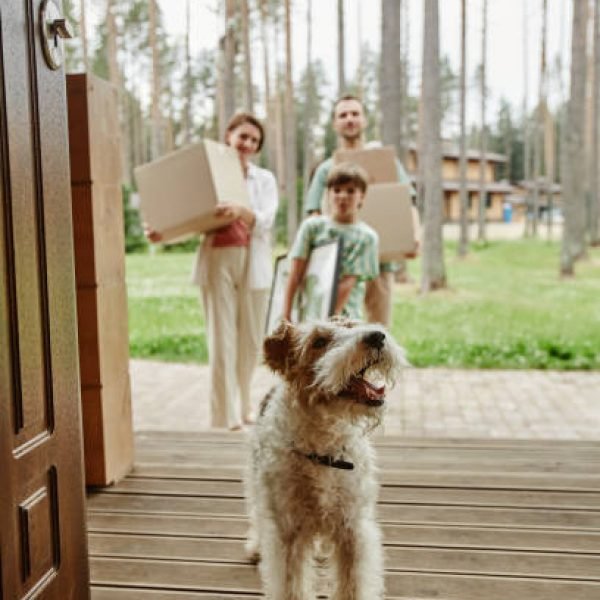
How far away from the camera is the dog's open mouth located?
74.7 inches

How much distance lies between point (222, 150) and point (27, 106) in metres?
2.54

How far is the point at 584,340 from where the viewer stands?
8.22 meters

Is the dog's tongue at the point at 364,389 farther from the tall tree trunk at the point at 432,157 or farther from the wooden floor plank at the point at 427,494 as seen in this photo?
the tall tree trunk at the point at 432,157

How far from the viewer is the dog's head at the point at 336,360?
182 cm

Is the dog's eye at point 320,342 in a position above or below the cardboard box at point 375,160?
below

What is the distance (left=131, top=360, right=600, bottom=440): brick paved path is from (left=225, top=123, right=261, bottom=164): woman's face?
1848mm

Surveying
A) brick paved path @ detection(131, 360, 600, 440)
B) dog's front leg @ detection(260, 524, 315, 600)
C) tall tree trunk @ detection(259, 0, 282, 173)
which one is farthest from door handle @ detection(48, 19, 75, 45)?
tall tree trunk @ detection(259, 0, 282, 173)

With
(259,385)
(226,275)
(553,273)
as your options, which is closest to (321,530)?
(226,275)

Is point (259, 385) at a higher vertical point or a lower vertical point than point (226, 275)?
lower

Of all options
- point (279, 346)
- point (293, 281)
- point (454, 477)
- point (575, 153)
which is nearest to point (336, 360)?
point (279, 346)

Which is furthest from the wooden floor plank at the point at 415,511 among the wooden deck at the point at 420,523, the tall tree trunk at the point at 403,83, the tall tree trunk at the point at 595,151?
the tall tree trunk at the point at 595,151

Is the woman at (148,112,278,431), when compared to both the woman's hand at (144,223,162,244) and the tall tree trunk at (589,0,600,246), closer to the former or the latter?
the woman's hand at (144,223,162,244)

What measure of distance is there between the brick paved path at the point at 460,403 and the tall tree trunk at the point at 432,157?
6.72 metres

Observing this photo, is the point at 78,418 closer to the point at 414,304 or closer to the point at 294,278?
the point at 294,278
